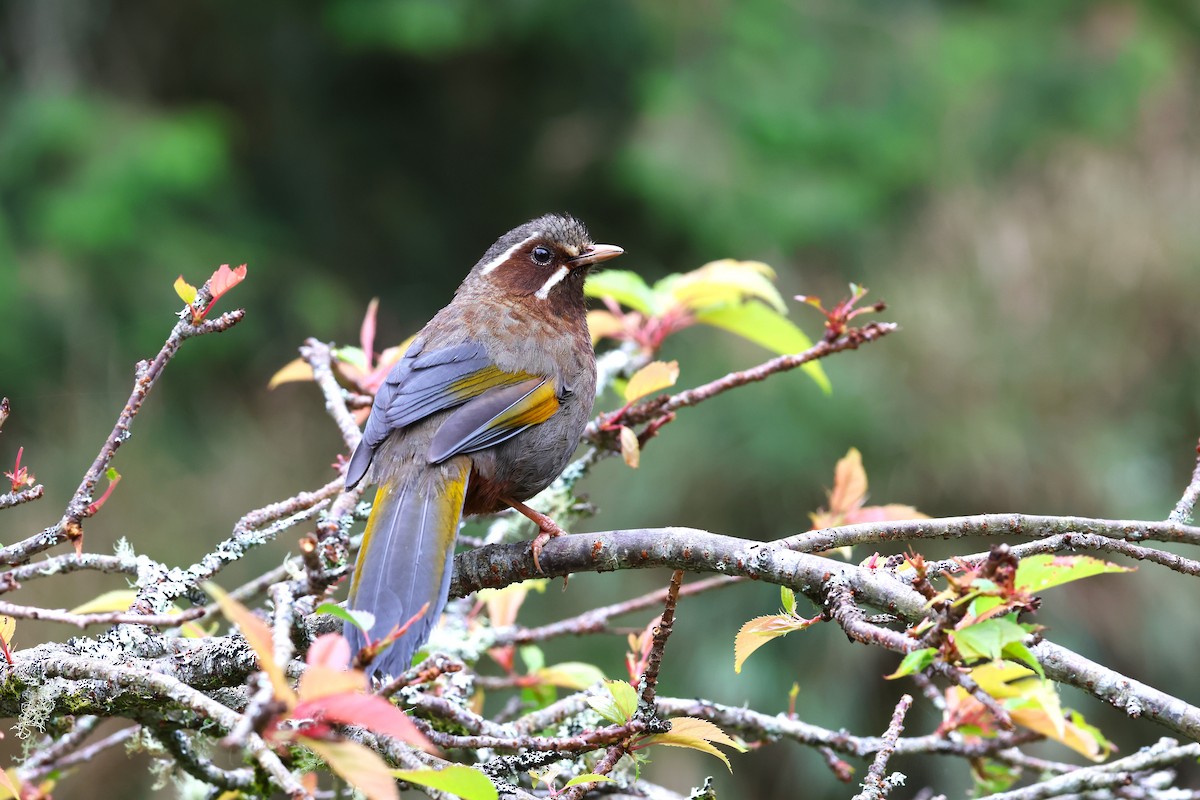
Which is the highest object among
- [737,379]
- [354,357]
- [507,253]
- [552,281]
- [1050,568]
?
[507,253]

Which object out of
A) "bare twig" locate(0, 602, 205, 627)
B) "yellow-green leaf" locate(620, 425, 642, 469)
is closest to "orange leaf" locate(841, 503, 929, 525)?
"yellow-green leaf" locate(620, 425, 642, 469)

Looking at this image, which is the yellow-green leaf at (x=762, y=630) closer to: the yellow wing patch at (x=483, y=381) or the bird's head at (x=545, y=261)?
the yellow wing patch at (x=483, y=381)

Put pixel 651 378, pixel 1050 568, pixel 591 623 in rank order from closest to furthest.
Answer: pixel 1050 568 < pixel 651 378 < pixel 591 623

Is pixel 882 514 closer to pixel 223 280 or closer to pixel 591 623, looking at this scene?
pixel 591 623

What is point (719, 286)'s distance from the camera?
3594 mm

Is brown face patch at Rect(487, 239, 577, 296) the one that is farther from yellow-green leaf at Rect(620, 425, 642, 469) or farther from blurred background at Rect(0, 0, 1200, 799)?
blurred background at Rect(0, 0, 1200, 799)

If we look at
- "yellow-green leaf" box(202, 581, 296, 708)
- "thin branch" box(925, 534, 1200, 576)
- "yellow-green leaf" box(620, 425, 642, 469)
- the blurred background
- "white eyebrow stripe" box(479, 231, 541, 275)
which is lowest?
"yellow-green leaf" box(202, 581, 296, 708)

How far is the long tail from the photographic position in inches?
95.0

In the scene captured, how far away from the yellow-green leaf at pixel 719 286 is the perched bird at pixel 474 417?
1.15 ft

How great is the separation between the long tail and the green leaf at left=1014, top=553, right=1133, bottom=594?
3.58ft

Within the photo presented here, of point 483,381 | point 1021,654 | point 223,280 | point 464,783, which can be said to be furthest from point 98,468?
point 1021,654

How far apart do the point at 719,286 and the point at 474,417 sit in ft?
2.67

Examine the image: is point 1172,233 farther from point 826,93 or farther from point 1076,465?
point 826,93

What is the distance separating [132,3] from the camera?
43.2 feet
